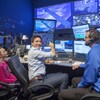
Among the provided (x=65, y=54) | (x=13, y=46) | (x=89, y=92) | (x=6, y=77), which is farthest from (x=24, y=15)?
(x=89, y=92)

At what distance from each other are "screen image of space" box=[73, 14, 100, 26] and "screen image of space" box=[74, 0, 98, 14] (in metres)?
0.15

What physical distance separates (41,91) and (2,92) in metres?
0.52

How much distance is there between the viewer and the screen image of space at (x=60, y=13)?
7.82m

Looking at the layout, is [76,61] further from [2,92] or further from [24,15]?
[24,15]

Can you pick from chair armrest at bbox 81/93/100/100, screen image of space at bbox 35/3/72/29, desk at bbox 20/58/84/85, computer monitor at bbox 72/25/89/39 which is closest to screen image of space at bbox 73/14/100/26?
screen image of space at bbox 35/3/72/29

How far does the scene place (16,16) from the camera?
320 inches

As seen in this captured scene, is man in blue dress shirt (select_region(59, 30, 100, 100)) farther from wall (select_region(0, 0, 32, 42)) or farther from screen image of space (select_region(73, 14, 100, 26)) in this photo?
wall (select_region(0, 0, 32, 42))

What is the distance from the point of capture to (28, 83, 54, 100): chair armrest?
2668 mm

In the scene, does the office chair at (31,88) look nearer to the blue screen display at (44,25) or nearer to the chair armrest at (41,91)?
the chair armrest at (41,91)

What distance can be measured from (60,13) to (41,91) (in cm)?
562

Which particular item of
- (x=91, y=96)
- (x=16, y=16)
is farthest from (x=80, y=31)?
(x=16, y=16)

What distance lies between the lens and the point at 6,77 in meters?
3.10

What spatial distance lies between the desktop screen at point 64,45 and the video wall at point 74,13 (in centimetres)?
308

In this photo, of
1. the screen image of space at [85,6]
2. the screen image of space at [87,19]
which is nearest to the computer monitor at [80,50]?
the screen image of space at [87,19]
